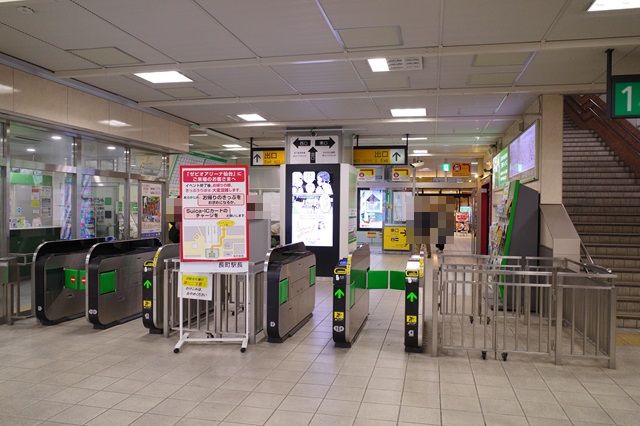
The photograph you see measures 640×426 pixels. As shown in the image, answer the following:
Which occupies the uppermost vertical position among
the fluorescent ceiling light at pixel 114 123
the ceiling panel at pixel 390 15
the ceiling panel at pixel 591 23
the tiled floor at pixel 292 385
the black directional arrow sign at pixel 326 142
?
the ceiling panel at pixel 390 15

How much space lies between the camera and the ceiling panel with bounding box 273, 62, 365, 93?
6.24 m

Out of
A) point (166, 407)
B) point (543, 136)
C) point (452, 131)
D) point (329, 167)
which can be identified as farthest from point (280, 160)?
point (166, 407)

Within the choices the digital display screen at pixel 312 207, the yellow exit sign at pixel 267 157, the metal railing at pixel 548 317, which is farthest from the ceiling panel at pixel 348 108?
the metal railing at pixel 548 317

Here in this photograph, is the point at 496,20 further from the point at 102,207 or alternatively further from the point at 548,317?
the point at 102,207

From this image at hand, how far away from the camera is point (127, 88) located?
24.1ft

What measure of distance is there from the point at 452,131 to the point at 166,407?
9170mm

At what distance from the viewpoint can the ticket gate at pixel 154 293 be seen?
5.70 m

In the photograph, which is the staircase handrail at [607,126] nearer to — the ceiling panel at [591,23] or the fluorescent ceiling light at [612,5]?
the ceiling panel at [591,23]

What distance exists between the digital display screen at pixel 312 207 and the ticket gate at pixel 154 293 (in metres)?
4.92

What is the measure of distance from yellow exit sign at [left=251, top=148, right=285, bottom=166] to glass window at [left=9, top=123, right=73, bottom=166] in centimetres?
433

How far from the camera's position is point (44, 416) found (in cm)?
349

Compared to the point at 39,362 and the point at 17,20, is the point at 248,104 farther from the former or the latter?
the point at 39,362

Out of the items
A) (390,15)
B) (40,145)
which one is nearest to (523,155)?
(390,15)

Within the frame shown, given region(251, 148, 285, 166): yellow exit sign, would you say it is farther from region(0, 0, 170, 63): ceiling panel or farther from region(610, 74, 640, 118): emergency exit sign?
region(610, 74, 640, 118): emergency exit sign
